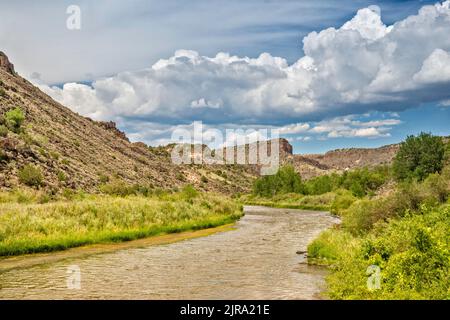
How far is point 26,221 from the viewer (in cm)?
2562

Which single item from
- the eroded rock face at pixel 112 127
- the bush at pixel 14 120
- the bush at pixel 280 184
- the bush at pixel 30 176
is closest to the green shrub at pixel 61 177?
the bush at pixel 30 176

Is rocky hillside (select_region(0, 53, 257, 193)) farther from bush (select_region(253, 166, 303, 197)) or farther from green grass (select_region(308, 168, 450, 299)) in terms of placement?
bush (select_region(253, 166, 303, 197))

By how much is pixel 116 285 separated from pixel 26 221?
39.2 feet

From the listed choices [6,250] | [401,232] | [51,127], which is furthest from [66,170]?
[401,232]

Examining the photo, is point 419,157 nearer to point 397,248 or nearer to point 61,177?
point 61,177

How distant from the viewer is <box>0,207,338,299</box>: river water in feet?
48.8

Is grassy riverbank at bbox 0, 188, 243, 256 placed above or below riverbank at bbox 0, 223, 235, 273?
above

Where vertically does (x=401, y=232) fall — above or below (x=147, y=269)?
above

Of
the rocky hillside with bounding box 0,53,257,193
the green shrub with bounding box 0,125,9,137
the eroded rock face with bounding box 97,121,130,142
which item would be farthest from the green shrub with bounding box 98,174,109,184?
the eroded rock face with bounding box 97,121,130,142

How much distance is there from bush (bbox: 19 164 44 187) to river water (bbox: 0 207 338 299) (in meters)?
19.2

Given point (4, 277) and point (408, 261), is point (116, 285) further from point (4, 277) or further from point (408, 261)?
point (408, 261)

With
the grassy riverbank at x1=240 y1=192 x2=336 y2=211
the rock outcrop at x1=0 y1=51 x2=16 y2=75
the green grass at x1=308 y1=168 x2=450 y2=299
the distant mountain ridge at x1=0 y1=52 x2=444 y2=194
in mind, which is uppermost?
the rock outcrop at x1=0 y1=51 x2=16 y2=75

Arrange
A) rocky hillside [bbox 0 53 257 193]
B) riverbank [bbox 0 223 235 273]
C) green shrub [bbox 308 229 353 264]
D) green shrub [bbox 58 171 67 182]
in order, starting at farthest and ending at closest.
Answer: green shrub [bbox 58 171 67 182] → rocky hillside [bbox 0 53 257 193] → green shrub [bbox 308 229 353 264] → riverbank [bbox 0 223 235 273]

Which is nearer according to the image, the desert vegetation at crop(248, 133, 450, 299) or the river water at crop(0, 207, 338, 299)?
the desert vegetation at crop(248, 133, 450, 299)
